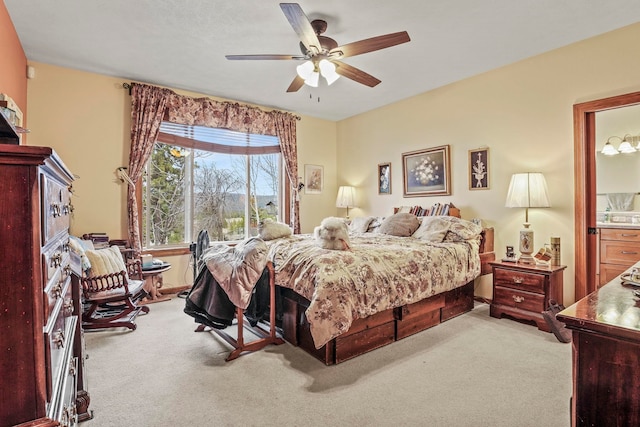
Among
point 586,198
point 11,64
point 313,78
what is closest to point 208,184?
point 11,64

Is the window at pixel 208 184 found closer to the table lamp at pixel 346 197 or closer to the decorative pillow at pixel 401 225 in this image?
the table lamp at pixel 346 197

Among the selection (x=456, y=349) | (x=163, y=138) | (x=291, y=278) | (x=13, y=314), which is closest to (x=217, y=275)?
(x=291, y=278)

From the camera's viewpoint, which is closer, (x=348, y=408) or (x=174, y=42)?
(x=348, y=408)

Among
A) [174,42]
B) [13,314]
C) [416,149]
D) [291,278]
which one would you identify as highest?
[174,42]

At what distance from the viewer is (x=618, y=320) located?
0.90m

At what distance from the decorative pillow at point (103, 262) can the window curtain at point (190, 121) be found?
0.76m

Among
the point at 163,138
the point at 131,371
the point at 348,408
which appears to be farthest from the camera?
the point at 163,138

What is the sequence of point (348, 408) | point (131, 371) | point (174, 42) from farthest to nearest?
point (174, 42), point (131, 371), point (348, 408)

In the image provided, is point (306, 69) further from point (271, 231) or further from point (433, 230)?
point (433, 230)

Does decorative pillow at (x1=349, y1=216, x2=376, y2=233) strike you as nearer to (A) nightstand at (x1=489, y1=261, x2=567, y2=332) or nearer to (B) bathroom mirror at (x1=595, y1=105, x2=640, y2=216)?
(A) nightstand at (x1=489, y1=261, x2=567, y2=332)

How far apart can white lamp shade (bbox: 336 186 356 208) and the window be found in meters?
1.05

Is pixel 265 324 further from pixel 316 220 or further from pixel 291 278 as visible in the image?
pixel 316 220

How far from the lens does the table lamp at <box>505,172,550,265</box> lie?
129 inches

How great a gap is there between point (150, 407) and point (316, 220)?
14.0 feet
